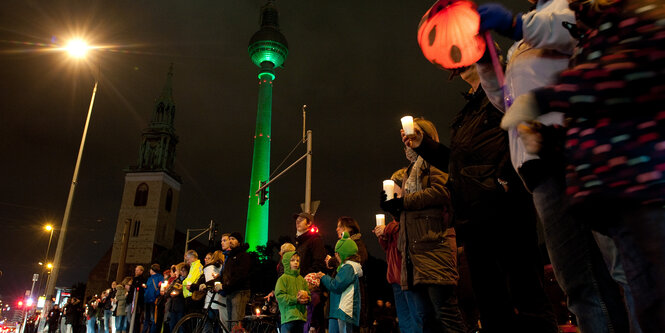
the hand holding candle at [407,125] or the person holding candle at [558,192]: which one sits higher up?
the hand holding candle at [407,125]

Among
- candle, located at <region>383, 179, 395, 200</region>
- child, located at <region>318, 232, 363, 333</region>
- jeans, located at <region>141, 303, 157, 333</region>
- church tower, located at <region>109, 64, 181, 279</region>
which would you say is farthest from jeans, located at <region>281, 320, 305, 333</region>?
church tower, located at <region>109, 64, 181, 279</region>

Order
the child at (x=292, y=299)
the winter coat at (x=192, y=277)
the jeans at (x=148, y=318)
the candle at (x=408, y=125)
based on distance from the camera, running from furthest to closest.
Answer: the jeans at (x=148, y=318) → the winter coat at (x=192, y=277) → the child at (x=292, y=299) → the candle at (x=408, y=125)

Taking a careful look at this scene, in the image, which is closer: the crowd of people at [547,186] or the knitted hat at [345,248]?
the crowd of people at [547,186]

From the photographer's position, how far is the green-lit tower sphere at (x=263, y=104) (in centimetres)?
6819

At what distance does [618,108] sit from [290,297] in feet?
17.1

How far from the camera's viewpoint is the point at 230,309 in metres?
7.38

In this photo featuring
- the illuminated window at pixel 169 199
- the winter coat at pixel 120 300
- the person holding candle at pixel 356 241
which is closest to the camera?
the person holding candle at pixel 356 241

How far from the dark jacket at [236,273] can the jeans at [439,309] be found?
13.9ft

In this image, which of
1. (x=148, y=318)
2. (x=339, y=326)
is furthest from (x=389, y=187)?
(x=148, y=318)

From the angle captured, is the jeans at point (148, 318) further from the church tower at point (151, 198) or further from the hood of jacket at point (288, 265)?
the church tower at point (151, 198)

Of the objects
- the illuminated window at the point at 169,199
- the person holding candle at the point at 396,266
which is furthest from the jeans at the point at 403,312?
the illuminated window at the point at 169,199

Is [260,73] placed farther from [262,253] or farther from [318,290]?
[318,290]

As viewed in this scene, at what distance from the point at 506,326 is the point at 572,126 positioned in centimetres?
152

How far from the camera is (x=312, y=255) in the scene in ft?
21.7
